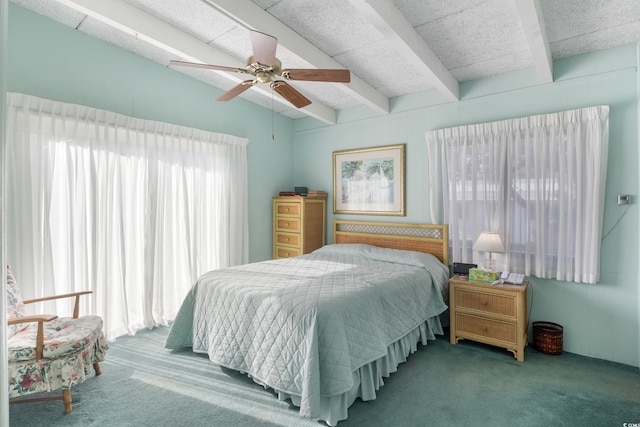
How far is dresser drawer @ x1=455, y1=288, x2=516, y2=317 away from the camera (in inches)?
120

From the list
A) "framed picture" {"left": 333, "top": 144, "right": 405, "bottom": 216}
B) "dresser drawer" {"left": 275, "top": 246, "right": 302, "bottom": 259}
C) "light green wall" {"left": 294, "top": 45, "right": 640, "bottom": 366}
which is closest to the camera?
"light green wall" {"left": 294, "top": 45, "right": 640, "bottom": 366}

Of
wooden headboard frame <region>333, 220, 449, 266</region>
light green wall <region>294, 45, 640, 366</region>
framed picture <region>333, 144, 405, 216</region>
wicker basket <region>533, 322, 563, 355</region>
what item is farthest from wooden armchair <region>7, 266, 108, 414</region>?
light green wall <region>294, 45, 640, 366</region>

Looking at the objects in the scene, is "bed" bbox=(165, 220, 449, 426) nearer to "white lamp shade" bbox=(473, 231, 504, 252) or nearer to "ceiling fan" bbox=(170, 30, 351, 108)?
"white lamp shade" bbox=(473, 231, 504, 252)

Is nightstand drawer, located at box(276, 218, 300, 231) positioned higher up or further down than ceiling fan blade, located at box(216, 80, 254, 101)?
further down

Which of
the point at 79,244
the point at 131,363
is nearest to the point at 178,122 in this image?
the point at 79,244

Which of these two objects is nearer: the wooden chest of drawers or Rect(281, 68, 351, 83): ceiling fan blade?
Rect(281, 68, 351, 83): ceiling fan blade

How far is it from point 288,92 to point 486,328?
115 inches

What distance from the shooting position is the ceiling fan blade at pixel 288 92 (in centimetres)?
258

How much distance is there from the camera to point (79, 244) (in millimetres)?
3117

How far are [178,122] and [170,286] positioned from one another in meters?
2.01

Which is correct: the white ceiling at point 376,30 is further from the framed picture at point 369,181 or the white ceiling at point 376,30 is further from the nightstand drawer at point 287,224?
the nightstand drawer at point 287,224

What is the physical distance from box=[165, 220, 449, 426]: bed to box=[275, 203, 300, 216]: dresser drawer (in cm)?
129

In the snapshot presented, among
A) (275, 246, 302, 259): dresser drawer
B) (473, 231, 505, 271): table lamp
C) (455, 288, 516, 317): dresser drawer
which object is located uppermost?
(473, 231, 505, 271): table lamp

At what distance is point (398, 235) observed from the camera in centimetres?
435
